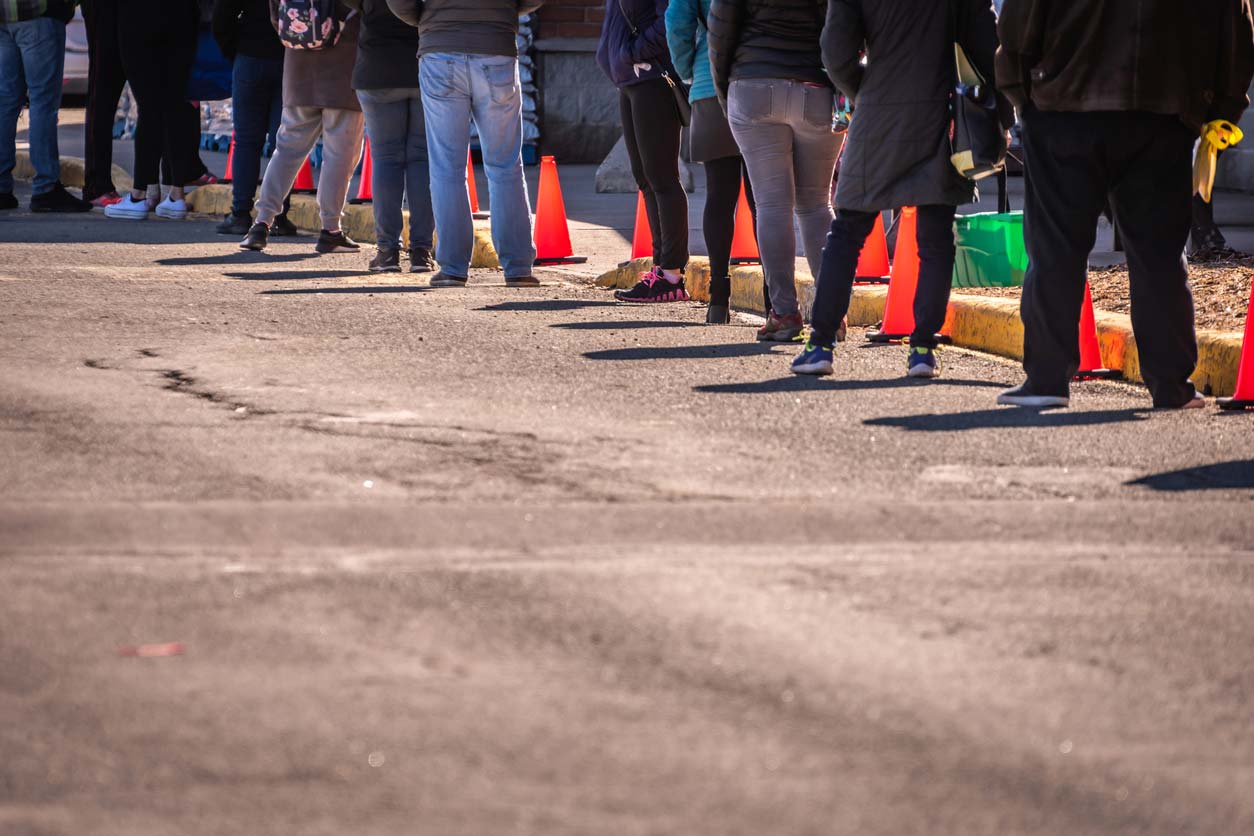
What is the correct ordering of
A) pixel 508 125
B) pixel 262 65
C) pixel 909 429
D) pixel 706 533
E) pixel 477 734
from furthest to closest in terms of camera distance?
pixel 262 65 < pixel 508 125 < pixel 909 429 < pixel 706 533 < pixel 477 734

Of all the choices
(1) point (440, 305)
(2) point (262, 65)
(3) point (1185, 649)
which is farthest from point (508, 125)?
(3) point (1185, 649)

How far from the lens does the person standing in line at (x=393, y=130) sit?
1106cm

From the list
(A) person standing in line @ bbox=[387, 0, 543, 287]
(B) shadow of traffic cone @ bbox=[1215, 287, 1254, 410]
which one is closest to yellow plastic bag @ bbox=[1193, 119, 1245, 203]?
(B) shadow of traffic cone @ bbox=[1215, 287, 1254, 410]

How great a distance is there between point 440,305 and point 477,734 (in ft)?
21.8

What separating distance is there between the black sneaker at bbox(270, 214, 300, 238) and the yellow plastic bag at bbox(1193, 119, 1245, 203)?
770 cm

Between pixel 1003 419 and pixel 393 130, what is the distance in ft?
17.6

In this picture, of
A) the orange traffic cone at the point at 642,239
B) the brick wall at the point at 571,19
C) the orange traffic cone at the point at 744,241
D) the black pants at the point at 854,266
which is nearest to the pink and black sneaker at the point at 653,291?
the orange traffic cone at the point at 744,241

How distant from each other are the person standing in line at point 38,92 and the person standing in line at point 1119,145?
32.6ft

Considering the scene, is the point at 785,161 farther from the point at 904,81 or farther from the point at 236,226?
the point at 236,226

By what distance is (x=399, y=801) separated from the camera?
312cm

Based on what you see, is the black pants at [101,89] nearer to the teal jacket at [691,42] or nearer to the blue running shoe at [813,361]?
the teal jacket at [691,42]

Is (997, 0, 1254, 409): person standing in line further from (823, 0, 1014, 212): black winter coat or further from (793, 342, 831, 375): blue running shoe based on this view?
(793, 342, 831, 375): blue running shoe

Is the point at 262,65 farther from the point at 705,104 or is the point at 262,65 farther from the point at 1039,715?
the point at 1039,715

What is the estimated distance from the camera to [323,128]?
12391 mm
